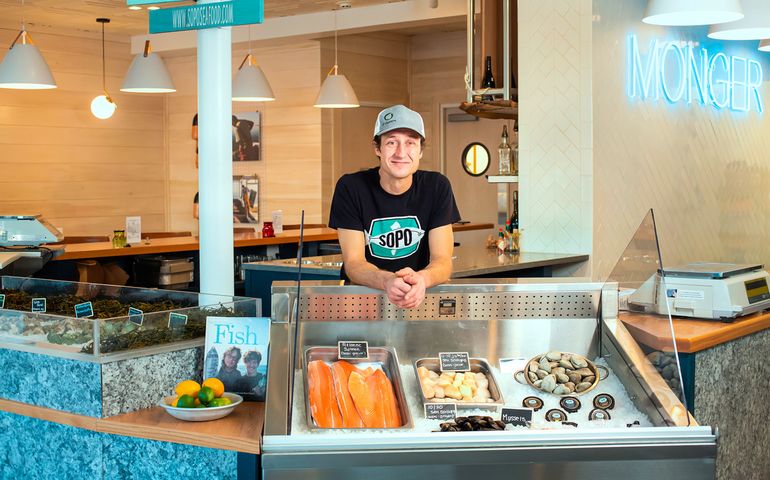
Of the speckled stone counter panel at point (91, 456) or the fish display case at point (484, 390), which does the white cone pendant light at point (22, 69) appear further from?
the fish display case at point (484, 390)

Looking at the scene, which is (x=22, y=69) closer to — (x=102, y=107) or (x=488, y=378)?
(x=102, y=107)

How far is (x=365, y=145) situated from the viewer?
448 inches

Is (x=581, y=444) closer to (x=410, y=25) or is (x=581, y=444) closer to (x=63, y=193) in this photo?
(x=410, y=25)

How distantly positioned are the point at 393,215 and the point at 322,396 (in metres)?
0.90

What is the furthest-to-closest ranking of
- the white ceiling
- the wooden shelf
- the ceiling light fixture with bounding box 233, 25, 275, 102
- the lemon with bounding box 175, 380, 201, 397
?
the white ceiling → the ceiling light fixture with bounding box 233, 25, 275, 102 → the wooden shelf → the lemon with bounding box 175, 380, 201, 397

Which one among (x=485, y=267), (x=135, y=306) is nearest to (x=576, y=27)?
(x=485, y=267)

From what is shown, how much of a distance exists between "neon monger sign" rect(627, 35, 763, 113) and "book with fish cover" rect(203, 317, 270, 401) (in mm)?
4413

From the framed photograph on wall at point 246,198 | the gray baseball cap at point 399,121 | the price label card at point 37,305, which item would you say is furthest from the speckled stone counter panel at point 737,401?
the framed photograph on wall at point 246,198

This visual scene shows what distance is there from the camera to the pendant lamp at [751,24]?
194 inches

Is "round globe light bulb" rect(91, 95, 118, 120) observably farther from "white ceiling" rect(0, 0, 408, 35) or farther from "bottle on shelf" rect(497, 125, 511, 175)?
"bottle on shelf" rect(497, 125, 511, 175)

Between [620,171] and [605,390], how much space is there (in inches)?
160

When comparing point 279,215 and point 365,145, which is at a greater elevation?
point 365,145

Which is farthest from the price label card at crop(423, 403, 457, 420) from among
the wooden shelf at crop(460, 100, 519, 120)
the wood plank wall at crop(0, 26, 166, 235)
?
the wood plank wall at crop(0, 26, 166, 235)

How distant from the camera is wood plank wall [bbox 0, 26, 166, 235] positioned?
34.4 ft
